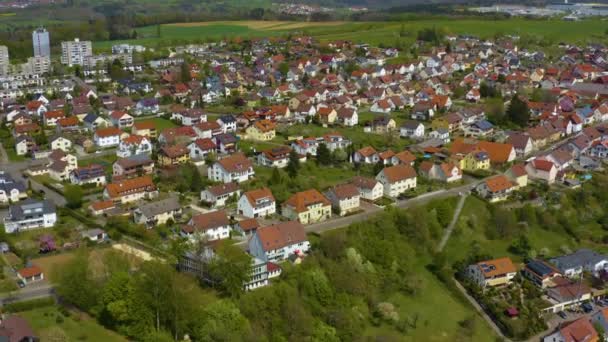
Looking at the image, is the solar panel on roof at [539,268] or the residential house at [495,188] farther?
the residential house at [495,188]

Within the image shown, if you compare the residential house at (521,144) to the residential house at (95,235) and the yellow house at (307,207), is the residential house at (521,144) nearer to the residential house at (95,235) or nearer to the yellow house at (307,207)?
the yellow house at (307,207)

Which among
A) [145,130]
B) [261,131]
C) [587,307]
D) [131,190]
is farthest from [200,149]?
[587,307]

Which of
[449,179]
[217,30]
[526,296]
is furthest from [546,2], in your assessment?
[526,296]

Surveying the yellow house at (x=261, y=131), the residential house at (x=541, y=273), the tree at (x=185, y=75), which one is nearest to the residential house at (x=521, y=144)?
the residential house at (x=541, y=273)

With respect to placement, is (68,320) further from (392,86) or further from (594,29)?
(594,29)

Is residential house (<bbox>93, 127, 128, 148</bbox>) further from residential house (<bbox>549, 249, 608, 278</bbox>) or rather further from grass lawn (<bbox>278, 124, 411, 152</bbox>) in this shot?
residential house (<bbox>549, 249, 608, 278</bbox>)

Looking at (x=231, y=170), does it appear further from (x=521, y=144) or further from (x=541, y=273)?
(x=521, y=144)

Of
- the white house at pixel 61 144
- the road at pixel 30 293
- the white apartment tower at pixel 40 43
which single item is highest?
the white apartment tower at pixel 40 43
